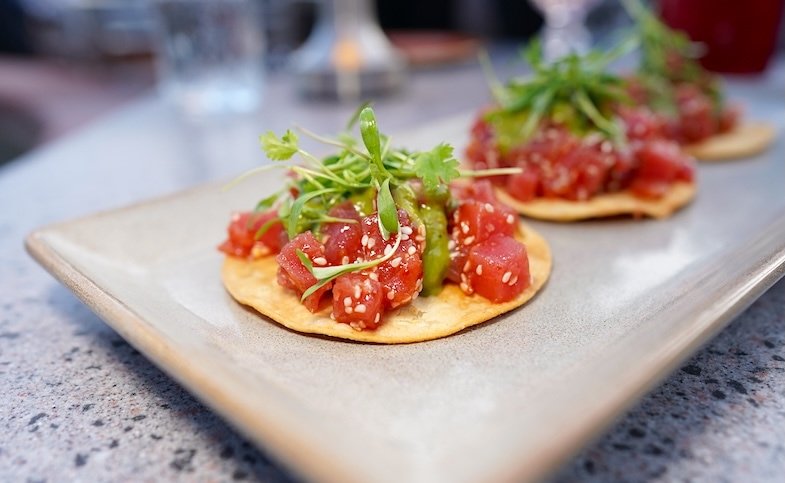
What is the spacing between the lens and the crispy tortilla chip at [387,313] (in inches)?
69.6

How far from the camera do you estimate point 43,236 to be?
212cm

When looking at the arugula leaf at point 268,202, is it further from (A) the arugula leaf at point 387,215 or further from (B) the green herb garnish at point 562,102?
(B) the green herb garnish at point 562,102

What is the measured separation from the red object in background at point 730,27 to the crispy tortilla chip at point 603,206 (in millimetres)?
2457

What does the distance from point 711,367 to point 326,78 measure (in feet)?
12.1

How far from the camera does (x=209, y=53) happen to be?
4.59m

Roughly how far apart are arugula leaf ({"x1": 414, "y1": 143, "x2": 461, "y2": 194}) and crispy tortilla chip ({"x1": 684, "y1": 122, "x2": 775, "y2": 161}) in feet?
6.37

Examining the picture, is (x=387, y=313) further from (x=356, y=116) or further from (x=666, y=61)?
(x=666, y=61)

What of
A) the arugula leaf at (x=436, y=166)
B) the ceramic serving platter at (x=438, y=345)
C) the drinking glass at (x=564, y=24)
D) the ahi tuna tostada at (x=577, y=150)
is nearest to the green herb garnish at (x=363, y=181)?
the arugula leaf at (x=436, y=166)

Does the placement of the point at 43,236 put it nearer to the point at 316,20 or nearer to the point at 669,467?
the point at 669,467

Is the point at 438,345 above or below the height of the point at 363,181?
below

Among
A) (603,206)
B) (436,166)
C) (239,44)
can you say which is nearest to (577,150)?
(603,206)

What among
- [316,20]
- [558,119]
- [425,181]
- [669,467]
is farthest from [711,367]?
[316,20]

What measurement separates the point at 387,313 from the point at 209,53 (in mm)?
3311

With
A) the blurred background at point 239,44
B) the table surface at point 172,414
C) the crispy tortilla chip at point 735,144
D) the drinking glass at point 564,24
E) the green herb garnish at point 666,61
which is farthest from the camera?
the drinking glass at point 564,24
